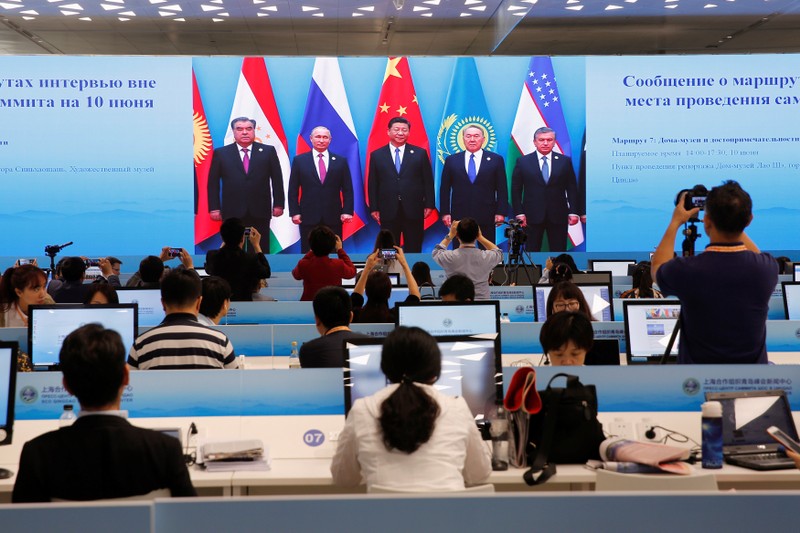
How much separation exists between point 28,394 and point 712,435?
269 cm

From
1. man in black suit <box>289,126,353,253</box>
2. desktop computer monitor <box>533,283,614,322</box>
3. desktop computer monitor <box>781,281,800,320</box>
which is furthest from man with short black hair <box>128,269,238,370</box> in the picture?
man in black suit <box>289,126,353,253</box>

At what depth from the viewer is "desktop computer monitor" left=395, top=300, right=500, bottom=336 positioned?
492cm

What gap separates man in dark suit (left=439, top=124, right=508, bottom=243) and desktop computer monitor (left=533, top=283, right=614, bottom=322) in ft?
24.9

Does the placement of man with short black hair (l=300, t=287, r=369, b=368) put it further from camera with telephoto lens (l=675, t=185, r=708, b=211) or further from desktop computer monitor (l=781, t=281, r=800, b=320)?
desktop computer monitor (l=781, t=281, r=800, b=320)

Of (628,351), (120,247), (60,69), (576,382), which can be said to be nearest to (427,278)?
(628,351)

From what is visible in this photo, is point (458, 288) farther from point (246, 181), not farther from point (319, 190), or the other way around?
point (246, 181)

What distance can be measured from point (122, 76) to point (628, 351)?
1060 centimetres

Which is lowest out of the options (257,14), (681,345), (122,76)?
(681,345)

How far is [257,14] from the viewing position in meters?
14.3

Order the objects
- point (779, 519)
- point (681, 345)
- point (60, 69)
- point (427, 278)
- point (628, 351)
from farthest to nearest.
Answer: point (60, 69), point (427, 278), point (628, 351), point (681, 345), point (779, 519)

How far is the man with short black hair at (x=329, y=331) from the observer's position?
14.1ft

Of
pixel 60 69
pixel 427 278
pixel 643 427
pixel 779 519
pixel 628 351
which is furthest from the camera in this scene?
pixel 60 69

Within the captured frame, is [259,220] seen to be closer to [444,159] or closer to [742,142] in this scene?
[444,159]

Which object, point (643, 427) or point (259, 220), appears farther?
point (259, 220)
